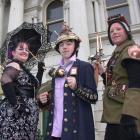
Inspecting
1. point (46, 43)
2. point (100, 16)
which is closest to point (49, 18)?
point (100, 16)

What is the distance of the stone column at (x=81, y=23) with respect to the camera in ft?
36.1

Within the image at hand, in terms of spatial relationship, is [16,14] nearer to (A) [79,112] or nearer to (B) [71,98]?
(B) [71,98]

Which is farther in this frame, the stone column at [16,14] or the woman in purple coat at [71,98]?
the stone column at [16,14]

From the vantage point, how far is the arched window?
45.3 feet

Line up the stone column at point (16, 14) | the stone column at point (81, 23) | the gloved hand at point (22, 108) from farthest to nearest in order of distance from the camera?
the stone column at point (16, 14), the stone column at point (81, 23), the gloved hand at point (22, 108)

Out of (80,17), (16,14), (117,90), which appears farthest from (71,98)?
(16,14)

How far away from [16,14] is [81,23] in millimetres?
3535

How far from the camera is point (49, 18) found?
14.3 meters

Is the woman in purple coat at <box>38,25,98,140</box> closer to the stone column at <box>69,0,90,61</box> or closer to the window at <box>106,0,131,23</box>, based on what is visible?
the stone column at <box>69,0,90,61</box>

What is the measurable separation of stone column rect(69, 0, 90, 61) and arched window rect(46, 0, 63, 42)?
6.05 ft

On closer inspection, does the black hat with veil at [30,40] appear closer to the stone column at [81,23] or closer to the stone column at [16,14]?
the stone column at [81,23]

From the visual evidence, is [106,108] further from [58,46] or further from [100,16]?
[100,16]

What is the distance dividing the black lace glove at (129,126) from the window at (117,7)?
33.3 feet

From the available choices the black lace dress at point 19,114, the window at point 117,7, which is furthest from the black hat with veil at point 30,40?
the window at point 117,7
